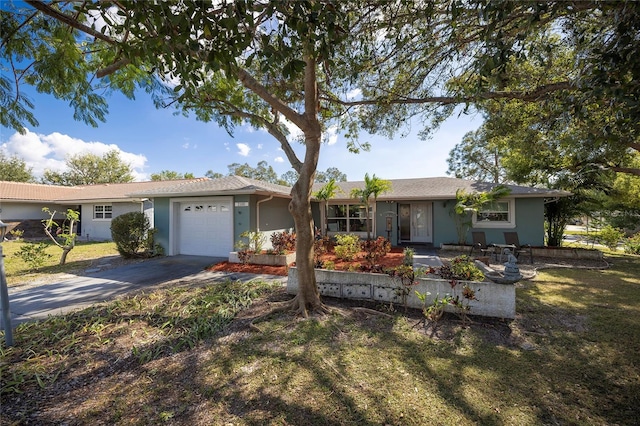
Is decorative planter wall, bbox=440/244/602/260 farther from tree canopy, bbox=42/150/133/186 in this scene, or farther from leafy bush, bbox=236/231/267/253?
tree canopy, bbox=42/150/133/186

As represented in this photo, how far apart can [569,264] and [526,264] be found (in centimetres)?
166

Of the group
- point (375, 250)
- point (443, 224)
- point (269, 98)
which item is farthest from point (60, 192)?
point (443, 224)

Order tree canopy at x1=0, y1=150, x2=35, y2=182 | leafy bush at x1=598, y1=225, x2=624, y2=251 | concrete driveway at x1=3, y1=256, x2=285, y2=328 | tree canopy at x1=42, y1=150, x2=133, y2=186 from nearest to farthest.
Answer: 1. concrete driveway at x1=3, y1=256, x2=285, y2=328
2. leafy bush at x1=598, y1=225, x2=624, y2=251
3. tree canopy at x1=0, y1=150, x2=35, y2=182
4. tree canopy at x1=42, y1=150, x2=133, y2=186

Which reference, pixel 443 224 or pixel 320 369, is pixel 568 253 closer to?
pixel 443 224

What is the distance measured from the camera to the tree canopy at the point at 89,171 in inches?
1417

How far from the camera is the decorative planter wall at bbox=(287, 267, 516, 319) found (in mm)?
4750

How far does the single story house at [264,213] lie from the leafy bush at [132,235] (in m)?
0.50

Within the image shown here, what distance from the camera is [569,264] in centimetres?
966

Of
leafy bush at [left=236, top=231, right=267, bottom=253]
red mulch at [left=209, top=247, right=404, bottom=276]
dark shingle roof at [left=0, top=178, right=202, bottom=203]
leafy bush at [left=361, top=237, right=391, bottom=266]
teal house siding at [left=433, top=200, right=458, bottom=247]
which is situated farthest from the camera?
dark shingle roof at [left=0, top=178, right=202, bottom=203]

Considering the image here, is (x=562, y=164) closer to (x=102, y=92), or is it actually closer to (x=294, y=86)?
(x=294, y=86)

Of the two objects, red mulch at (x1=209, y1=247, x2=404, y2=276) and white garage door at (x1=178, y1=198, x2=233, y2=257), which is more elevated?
white garage door at (x1=178, y1=198, x2=233, y2=257)

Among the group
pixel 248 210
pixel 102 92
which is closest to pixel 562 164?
pixel 248 210

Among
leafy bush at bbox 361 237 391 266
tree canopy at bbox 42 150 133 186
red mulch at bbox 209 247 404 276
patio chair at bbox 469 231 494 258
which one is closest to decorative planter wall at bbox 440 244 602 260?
patio chair at bbox 469 231 494 258

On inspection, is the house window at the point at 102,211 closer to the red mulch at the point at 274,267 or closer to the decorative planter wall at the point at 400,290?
the red mulch at the point at 274,267
